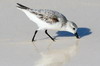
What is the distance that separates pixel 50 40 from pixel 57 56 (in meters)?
0.66

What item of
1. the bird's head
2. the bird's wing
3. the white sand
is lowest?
the white sand

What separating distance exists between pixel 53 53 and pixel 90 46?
61 centimetres

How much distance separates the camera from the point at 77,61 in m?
6.91

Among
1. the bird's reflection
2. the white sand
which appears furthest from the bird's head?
the bird's reflection

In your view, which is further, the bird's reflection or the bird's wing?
the bird's wing

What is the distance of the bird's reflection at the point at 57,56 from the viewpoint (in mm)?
6895

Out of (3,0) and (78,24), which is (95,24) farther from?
(3,0)

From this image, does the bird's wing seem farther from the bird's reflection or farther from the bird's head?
the bird's reflection

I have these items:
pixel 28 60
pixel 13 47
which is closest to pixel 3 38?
pixel 13 47

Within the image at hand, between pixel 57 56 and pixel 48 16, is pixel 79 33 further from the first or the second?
pixel 57 56

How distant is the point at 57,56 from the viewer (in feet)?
23.5

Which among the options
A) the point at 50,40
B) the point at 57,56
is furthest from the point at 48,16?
the point at 57,56

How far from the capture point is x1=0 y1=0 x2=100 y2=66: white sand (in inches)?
275

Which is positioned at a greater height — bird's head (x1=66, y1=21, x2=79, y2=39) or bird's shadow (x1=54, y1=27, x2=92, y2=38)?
bird's head (x1=66, y1=21, x2=79, y2=39)
